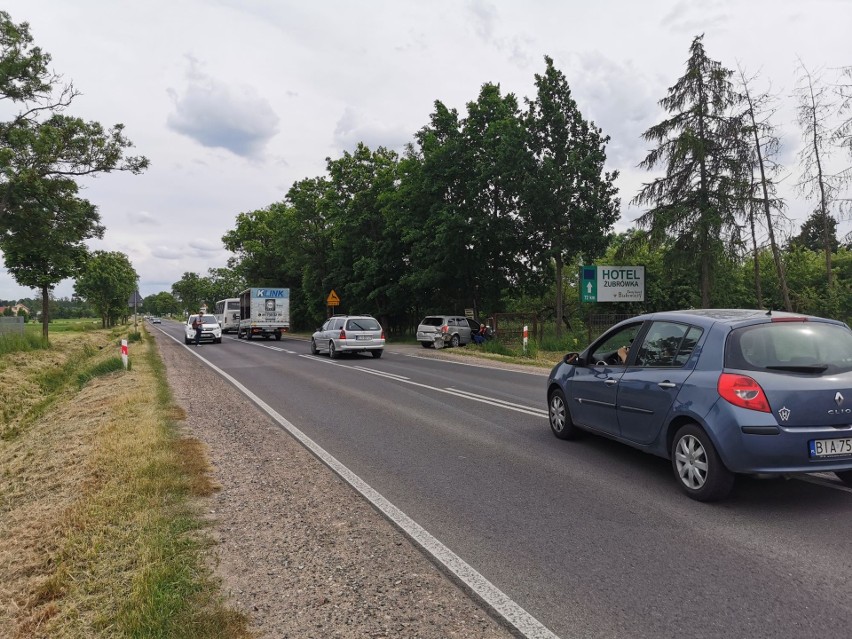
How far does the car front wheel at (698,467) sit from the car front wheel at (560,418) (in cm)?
199

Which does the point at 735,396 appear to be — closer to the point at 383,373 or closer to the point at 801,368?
the point at 801,368

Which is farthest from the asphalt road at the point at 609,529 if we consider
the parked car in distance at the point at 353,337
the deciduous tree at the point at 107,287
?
the deciduous tree at the point at 107,287

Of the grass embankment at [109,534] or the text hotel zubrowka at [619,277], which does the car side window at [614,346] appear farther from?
the text hotel zubrowka at [619,277]

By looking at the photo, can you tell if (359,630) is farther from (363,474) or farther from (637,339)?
(637,339)

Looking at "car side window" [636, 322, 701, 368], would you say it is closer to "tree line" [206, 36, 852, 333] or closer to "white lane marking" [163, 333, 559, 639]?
"white lane marking" [163, 333, 559, 639]

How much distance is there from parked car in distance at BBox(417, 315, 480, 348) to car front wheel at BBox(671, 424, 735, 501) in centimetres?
2209

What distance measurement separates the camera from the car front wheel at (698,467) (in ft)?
15.0

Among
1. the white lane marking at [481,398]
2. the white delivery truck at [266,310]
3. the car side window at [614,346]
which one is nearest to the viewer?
the car side window at [614,346]

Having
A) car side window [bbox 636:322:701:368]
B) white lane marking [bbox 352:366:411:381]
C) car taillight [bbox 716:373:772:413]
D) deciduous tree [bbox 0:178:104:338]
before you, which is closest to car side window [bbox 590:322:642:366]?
car side window [bbox 636:322:701:368]

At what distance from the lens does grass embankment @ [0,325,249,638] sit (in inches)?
119

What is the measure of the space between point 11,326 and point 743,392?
30.9 metres

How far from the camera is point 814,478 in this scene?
17.7 ft

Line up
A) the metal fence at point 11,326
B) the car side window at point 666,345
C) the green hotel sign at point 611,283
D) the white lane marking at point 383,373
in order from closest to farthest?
the car side window at point 666,345 < the white lane marking at point 383,373 < the green hotel sign at point 611,283 < the metal fence at point 11,326

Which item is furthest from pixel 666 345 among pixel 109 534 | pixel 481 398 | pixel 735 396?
pixel 481 398
